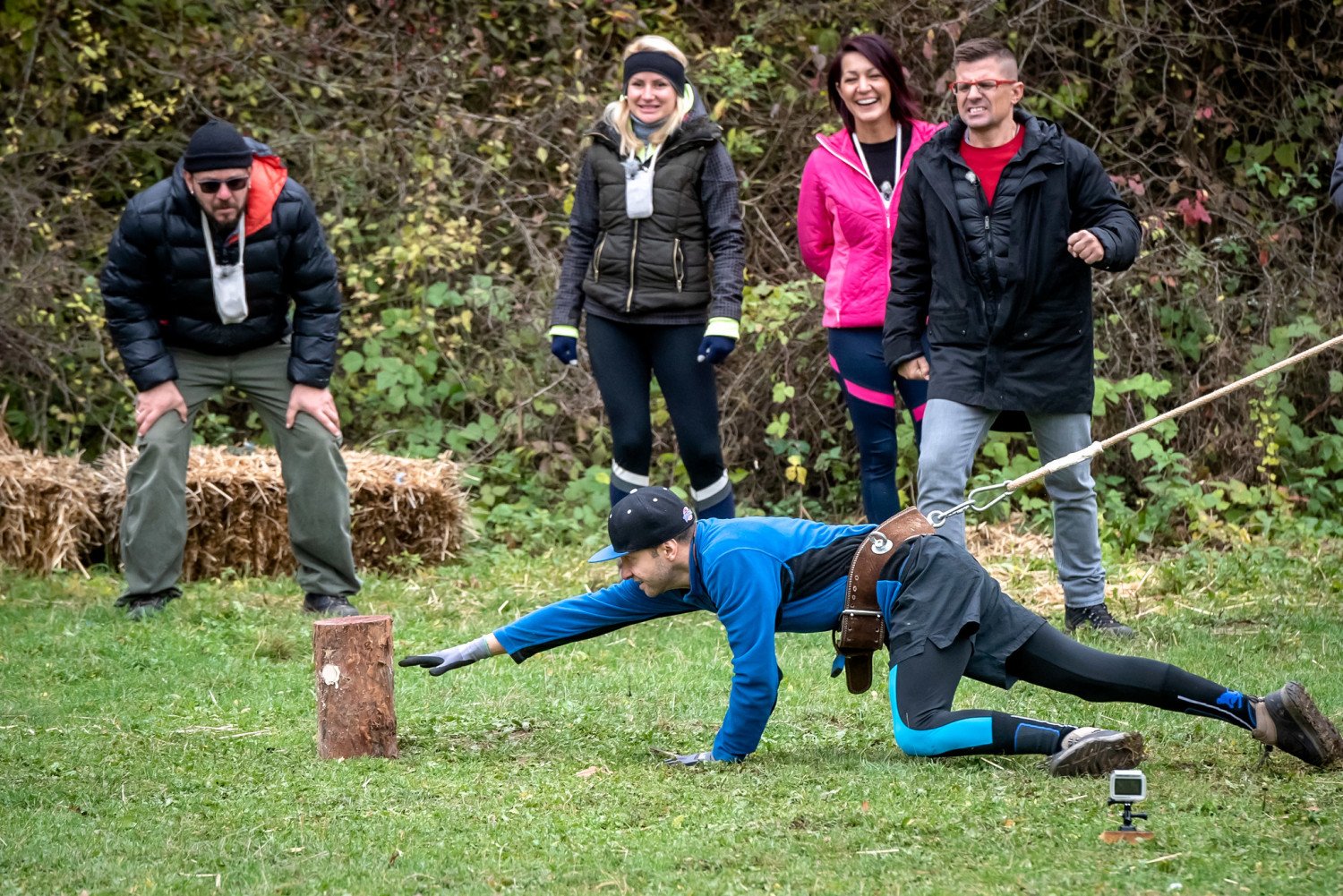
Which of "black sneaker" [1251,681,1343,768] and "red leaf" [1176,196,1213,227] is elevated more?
"red leaf" [1176,196,1213,227]

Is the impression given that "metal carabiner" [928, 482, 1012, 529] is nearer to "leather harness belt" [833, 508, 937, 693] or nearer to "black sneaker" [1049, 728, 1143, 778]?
"leather harness belt" [833, 508, 937, 693]

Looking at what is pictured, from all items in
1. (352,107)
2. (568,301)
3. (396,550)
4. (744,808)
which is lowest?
(396,550)

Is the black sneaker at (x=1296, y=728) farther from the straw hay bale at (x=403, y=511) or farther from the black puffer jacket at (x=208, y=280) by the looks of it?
the straw hay bale at (x=403, y=511)

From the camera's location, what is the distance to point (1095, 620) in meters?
6.33

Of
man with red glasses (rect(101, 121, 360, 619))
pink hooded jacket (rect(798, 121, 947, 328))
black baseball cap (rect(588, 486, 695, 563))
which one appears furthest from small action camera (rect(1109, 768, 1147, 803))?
man with red glasses (rect(101, 121, 360, 619))

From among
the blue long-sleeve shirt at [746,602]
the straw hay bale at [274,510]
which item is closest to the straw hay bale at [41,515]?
the straw hay bale at [274,510]

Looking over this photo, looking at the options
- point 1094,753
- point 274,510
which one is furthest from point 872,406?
point 274,510

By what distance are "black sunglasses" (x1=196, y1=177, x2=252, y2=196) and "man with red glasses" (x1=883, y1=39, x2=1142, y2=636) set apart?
2807 mm

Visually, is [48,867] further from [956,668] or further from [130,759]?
[956,668]

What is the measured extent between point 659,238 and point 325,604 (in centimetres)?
222

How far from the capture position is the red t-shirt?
19.8 ft

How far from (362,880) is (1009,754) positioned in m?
1.86

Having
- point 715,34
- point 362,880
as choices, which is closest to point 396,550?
point 715,34

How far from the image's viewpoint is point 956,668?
14.8ft
